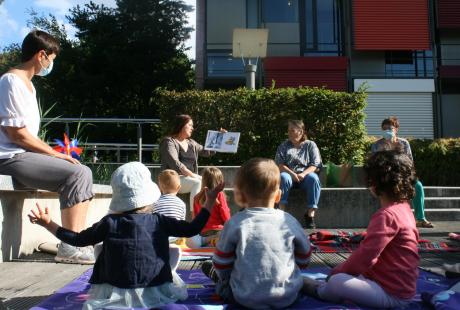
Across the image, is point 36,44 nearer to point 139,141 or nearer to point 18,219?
point 18,219

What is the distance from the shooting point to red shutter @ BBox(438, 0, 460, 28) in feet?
70.8

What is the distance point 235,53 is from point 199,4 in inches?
350

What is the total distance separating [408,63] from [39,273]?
2140 cm

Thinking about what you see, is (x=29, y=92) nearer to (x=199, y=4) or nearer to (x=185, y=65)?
(x=199, y=4)

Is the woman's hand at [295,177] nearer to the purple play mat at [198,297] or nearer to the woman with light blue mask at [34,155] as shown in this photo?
the purple play mat at [198,297]

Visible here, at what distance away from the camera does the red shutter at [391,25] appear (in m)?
21.0

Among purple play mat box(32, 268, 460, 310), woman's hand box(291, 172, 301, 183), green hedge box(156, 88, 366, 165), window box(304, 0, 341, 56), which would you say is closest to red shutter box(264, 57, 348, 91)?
window box(304, 0, 341, 56)

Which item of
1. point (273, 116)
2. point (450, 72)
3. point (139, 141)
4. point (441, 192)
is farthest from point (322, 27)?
point (139, 141)

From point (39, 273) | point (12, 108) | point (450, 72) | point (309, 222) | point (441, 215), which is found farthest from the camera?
point (450, 72)

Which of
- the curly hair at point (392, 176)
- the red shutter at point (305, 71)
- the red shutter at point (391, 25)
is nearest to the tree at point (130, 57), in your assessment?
the red shutter at point (305, 71)

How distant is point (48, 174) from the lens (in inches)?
147

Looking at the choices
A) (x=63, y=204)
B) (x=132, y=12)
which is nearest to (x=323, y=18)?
(x=132, y=12)

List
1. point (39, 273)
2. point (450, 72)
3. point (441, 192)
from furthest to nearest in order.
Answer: point (450, 72) < point (441, 192) < point (39, 273)

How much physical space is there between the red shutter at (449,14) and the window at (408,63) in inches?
53.6
